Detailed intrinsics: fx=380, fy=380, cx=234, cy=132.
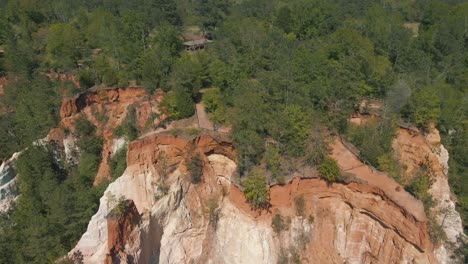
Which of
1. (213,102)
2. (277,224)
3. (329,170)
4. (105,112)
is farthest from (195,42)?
(277,224)

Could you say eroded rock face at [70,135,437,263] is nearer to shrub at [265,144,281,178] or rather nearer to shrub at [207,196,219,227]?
shrub at [207,196,219,227]

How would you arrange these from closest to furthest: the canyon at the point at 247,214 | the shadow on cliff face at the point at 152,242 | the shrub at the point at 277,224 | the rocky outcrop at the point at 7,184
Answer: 1. the canyon at the point at 247,214
2. the shrub at the point at 277,224
3. the shadow on cliff face at the point at 152,242
4. the rocky outcrop at the point at 7,184

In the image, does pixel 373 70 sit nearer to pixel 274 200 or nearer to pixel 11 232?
pixel 274 200

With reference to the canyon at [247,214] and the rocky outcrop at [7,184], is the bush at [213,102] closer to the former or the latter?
the canyon at [247,214]

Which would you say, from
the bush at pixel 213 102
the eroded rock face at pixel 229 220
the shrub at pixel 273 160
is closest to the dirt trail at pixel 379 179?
the eroded rock face at pixel 229 220

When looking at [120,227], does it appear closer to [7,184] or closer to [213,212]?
[213,212]
